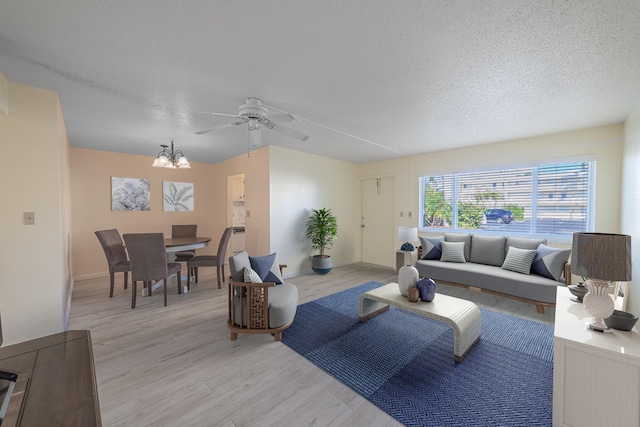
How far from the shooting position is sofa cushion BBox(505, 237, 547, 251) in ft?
12.2

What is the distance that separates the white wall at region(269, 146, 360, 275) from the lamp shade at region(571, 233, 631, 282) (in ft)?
13.0

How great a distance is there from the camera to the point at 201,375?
2.05 m

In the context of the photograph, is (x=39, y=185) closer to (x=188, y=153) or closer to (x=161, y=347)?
(x=161, y=347)

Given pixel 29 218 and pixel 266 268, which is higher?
pixel 29 218

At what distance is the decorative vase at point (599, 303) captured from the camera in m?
1.59

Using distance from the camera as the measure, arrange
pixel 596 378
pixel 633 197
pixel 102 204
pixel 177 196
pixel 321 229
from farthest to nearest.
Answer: pixel 177 196
pixel 321 229
pixel 102 204
pixel 633 197
pixel 596 378

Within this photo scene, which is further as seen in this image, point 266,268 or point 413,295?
point 266,268

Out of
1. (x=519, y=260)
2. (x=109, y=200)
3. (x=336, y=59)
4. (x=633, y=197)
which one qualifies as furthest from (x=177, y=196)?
(x=633, y=197)

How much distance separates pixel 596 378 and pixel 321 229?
398cm

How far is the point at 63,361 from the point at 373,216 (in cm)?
546

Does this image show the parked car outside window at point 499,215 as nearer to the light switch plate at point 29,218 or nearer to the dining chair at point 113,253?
the dining chair at point 113,253

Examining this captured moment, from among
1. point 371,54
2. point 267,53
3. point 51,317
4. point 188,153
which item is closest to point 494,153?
point 371,54

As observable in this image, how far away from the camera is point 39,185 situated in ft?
7.97

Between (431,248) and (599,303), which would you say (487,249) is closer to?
(431,248)
